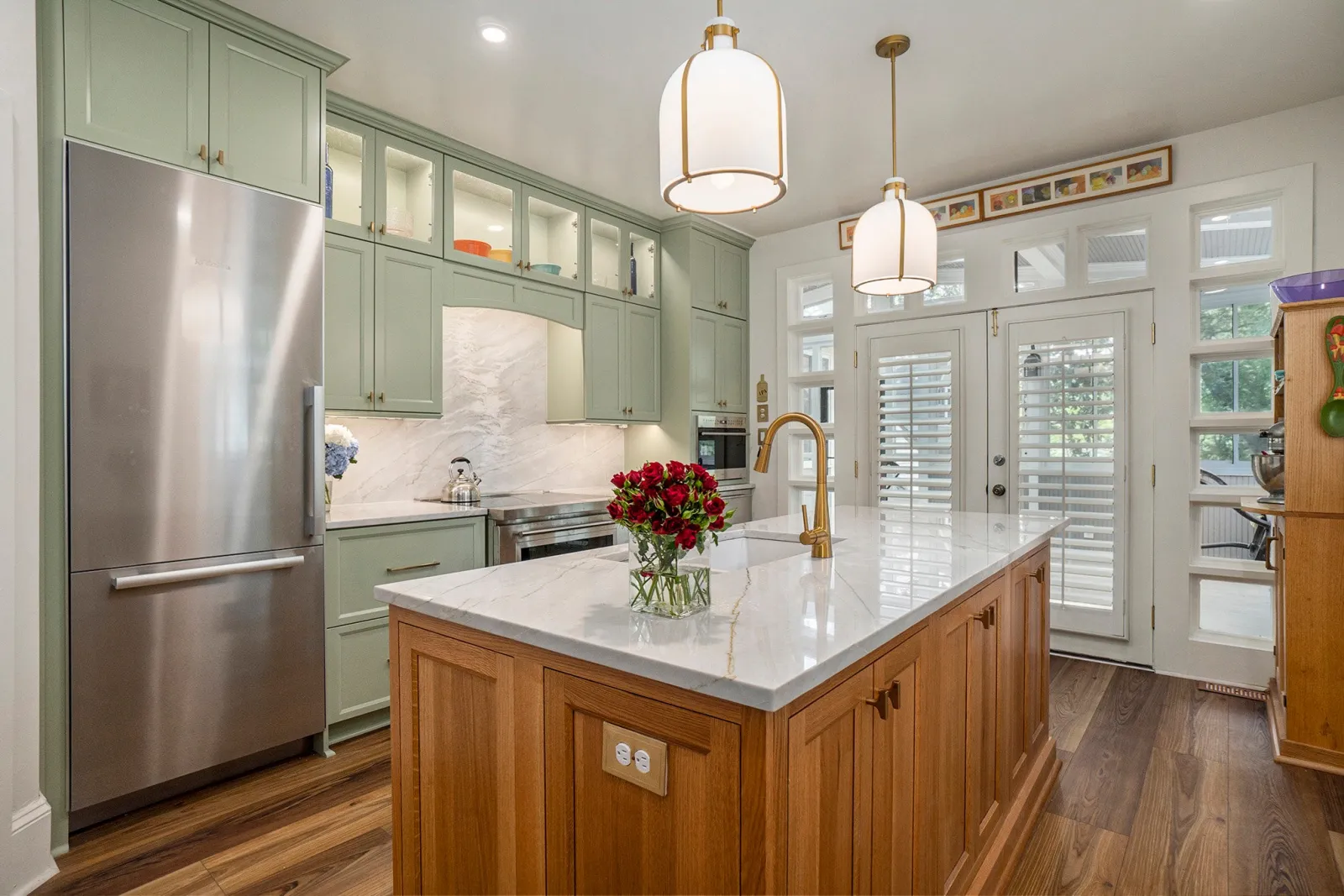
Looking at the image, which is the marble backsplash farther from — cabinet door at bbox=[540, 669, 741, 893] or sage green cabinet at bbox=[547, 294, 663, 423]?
cabinet door at bbox=[540, 669, 741, 893]

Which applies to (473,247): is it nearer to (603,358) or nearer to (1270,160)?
(603,358)

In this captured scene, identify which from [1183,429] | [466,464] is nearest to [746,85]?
[466,464]

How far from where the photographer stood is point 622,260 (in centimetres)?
442

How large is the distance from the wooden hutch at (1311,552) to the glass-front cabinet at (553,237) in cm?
325

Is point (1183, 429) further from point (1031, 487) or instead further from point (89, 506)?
point (89, 506)

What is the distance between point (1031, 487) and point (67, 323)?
14.1 ft

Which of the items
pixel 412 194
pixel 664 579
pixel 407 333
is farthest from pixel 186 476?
pixel 664 579

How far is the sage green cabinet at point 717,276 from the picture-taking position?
15.1 ft

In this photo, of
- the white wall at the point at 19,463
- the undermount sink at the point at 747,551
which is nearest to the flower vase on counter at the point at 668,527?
the undermount sink at the point at 747,551

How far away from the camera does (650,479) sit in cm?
121

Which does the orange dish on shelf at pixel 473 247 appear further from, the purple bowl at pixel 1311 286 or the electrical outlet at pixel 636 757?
the purple bowl at pixel 1311 286

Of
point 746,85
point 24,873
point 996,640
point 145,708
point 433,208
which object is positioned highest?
point 433,208

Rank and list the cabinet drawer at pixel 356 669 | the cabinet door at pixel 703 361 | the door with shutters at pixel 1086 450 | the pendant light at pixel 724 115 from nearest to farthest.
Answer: the pendant light at pixel 724 115 < the cabinet drawer at pixel 356 669 < the door with shutters at pixel 1086 450 < the cabinet door at pixel 703 361

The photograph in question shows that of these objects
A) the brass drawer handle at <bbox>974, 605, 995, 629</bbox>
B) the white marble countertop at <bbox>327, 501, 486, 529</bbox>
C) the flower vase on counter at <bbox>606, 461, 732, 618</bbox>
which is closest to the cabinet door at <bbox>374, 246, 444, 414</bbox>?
the white marble countertop at <bbox>327, 501, 486, 529</bbox>
